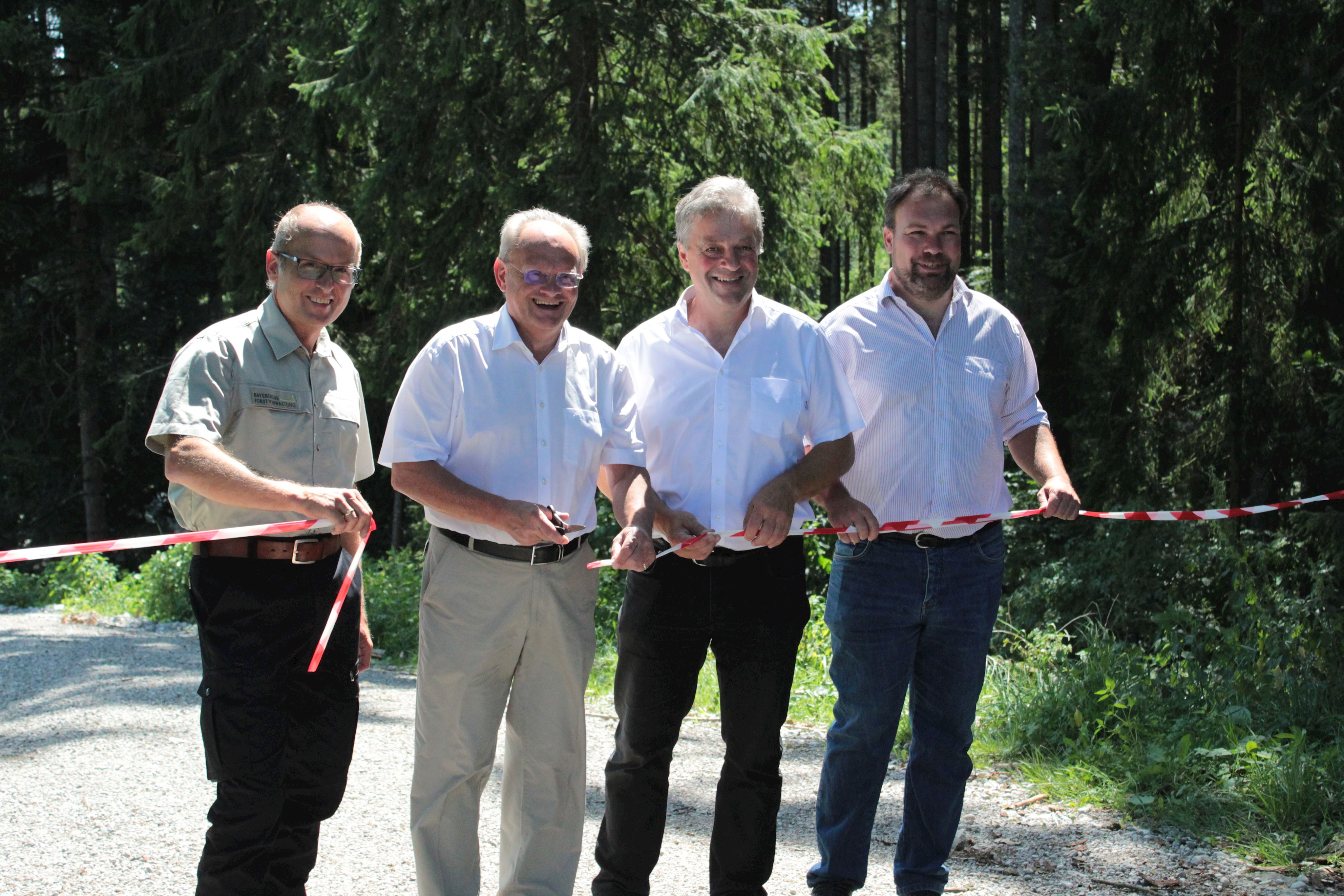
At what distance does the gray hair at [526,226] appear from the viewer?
3.55 m

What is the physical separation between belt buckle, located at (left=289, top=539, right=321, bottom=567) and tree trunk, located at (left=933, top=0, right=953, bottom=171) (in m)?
19.3

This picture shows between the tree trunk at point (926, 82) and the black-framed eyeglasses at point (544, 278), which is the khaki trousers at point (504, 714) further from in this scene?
the tree trunk at point (926, 82)

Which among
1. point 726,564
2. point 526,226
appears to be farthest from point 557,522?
point 526,226

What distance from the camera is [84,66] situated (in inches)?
806

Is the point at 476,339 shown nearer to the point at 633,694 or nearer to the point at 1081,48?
the point at 633,694

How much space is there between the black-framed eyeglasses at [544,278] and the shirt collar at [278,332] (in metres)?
0.70

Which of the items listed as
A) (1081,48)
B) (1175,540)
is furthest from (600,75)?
(1175,540)

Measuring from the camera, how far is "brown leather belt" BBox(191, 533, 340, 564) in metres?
3.38

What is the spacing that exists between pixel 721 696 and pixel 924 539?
2.75 feet

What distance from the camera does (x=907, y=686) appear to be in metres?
3.89

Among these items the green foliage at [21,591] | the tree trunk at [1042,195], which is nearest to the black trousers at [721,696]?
the tree trunk at [1042,195]

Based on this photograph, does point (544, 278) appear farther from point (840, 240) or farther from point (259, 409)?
point (840, 240)

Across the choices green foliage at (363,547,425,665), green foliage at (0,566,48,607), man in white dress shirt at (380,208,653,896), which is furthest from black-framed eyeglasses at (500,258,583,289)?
green foliage at (0,566,48,607)

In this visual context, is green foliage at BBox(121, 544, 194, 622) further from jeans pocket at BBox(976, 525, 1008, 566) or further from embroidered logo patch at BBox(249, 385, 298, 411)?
jeans pocket at BBox(976, 525, 1008, 566)
